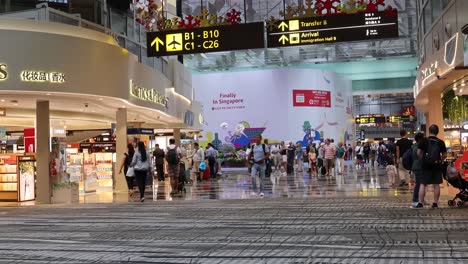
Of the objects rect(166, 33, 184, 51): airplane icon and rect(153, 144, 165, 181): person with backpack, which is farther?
rect(153, 144, 165, 181): person with backpack

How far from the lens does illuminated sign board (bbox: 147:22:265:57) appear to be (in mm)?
16047

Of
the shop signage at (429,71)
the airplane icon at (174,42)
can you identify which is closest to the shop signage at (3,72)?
the airplane icon at (174,42)

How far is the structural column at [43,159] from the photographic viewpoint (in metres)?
15.3

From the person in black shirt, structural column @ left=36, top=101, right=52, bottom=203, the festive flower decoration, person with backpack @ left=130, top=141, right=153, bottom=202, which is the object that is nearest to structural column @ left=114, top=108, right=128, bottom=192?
structural column @ left=36, top=101, right=52, bottom=203

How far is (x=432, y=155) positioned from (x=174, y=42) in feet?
30.6

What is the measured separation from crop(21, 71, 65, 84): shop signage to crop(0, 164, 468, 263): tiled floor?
341cm

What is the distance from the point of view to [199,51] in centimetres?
1656

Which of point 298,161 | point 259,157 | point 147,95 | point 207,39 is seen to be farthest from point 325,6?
point 298,161

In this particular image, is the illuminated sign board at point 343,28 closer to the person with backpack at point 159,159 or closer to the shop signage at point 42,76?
the shop signage at point 42,76

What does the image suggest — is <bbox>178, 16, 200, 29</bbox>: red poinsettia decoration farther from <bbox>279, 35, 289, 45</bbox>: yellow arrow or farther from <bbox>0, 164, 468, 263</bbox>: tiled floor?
<bbox>0, 164, 468, 263</bbox>: tiled floor

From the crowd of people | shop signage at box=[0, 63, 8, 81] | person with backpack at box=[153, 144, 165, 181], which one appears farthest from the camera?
person with backpack at box=[153, 144, 165, 181]

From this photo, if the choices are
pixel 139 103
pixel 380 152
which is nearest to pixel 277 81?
pixel 380 152

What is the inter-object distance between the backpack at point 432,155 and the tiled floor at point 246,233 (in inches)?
32.3

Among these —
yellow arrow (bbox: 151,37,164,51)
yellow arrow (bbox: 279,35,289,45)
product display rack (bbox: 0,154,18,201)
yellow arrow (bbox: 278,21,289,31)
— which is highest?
yellow arrow (bbox: 278,21,289,31)
